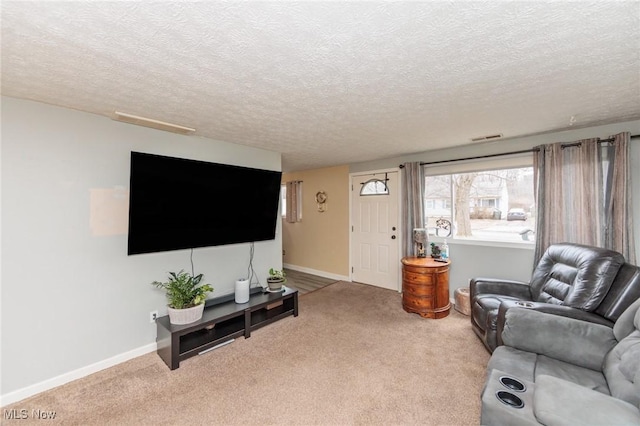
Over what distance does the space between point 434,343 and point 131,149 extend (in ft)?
11.8

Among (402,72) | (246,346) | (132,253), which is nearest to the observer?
(402,72)

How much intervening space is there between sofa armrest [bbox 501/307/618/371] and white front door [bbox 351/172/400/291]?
8.26 ft

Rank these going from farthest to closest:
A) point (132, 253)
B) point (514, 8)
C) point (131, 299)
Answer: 1. point (131, 299)
2. point (132, 253)
3. point (514, 8)

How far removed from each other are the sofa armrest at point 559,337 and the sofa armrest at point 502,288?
938 millimetres

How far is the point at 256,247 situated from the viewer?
11.8 ft

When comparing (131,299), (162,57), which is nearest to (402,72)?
(162,57)

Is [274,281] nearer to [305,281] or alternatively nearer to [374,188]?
[305,281]

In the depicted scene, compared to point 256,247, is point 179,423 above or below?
below

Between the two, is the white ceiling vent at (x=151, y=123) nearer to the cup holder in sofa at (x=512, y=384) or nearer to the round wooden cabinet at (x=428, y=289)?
the round wooden cabinet at (x=428, y=289)

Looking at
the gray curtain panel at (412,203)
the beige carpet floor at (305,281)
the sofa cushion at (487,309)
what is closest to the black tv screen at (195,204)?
the beige carpet floor at (305,281)

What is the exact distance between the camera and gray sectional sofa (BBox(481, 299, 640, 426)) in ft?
3.81

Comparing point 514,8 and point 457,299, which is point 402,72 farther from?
point 457,299

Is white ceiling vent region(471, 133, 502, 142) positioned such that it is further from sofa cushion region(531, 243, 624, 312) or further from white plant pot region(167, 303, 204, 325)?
white plant pot region(167, 303, 204, 325)

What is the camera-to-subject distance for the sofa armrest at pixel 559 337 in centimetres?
163
